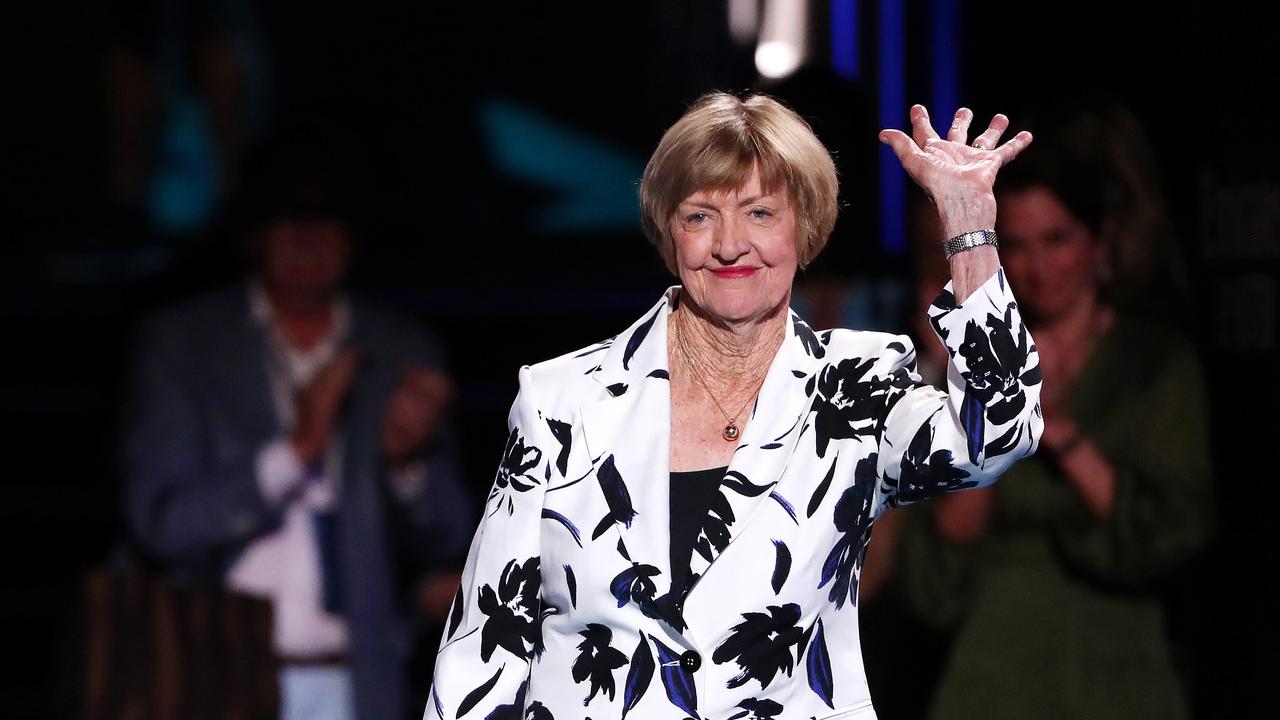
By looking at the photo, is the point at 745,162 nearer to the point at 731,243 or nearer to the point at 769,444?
the point at 731,243

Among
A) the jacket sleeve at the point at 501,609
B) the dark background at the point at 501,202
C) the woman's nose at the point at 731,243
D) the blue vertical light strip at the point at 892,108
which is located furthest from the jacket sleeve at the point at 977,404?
the blue vertical light strip at the point at 892,108

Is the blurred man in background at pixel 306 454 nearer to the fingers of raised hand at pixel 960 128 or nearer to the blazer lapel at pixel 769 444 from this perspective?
the blazer lapel at pixel 769 444

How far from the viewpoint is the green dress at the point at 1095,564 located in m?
2.92

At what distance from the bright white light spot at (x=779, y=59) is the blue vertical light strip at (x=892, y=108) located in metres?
0.18

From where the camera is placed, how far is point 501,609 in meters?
1.91

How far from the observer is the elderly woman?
1.83m

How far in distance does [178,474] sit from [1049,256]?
184cm

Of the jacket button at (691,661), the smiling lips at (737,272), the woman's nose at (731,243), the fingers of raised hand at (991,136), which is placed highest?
the fingers of raised hand at (991,136)

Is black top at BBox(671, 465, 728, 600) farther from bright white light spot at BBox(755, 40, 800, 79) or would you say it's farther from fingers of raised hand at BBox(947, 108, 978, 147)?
bright white light spot at BBox(755, 40, 800, 79)

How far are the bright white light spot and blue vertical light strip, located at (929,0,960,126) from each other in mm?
311

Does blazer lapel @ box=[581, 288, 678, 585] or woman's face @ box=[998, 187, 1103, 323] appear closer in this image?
blazer lapel @ box=[581, 288, 678, 585]

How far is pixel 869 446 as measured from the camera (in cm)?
190

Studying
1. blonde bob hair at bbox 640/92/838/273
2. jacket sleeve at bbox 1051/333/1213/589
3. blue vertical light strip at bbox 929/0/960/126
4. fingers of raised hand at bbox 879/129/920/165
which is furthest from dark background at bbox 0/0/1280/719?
fingers of raised hand at bbox 879/129/920/165

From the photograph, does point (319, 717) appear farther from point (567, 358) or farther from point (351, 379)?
point (567, 358)
